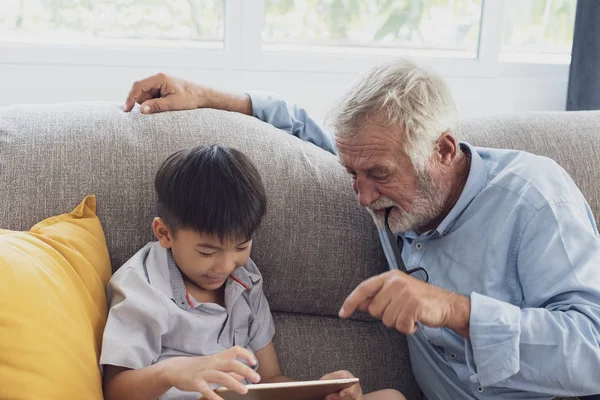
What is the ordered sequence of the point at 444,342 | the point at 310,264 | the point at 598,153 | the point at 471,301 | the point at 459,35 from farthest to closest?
the point at 459,35 < the point at 598,153 < the point at 310,264 < the point at 444,342 < the point at 471,301

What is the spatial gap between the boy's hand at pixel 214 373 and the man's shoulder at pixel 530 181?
2.16 ft

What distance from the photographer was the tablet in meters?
1.21

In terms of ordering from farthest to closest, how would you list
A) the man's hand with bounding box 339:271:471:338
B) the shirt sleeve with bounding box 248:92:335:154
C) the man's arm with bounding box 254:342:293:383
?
the shirt sleeve with bounding box 248:92:335:154, the man's arm with bounding box 254:342:293:383, the man's hand with bounding box 339:271:471:338

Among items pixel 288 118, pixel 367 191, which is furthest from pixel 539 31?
pixel 367 191

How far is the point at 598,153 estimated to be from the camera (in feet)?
6.39

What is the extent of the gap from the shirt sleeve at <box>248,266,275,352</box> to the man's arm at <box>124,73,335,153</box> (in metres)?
0.43

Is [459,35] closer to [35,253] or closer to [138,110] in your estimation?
[138,110]

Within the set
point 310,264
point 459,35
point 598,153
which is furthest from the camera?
point 459,35

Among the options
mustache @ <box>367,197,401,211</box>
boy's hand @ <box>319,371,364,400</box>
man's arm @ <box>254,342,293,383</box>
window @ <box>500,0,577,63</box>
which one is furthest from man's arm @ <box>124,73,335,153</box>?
window @ <box>500,0,577,63</box>

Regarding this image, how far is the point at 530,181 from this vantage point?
1559mm

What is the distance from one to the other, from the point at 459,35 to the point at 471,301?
180cm

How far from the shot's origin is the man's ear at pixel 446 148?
5.23ft

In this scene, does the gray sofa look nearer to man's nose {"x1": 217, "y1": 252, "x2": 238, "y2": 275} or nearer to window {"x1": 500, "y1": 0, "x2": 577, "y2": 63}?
man's nose {"x1": 217, "y1": 252, "x2": 238, "y2": 275}

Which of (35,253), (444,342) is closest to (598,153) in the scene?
(444,342)
